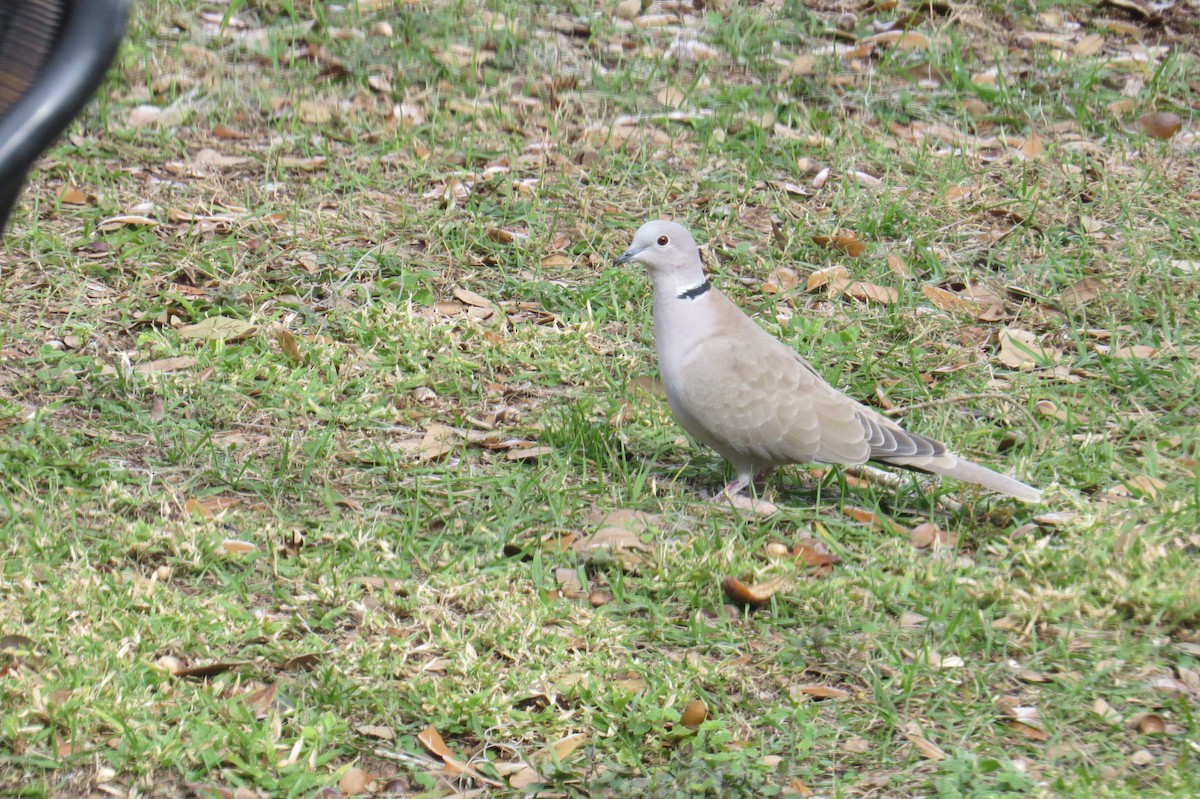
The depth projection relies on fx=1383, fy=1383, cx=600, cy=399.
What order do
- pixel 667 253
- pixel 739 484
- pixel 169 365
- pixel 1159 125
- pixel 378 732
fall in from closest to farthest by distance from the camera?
pixel 378 732, pixel 739 484, pixel 667 253, pixel 169 365, pixel 1159 125

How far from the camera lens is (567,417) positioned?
448 cm

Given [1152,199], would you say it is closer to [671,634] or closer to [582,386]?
[582,386]

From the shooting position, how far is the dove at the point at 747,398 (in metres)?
4.00

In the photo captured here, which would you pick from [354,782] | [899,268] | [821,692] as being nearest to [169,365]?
[354,782]

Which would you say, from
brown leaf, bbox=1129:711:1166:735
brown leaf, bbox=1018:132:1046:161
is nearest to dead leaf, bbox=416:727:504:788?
brown leaf, bbox=1129:711:1166:735

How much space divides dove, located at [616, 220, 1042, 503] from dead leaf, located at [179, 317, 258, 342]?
1442 millimetres

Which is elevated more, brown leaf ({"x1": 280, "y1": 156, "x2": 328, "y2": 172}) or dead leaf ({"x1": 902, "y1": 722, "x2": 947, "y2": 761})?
brown leaf ({"x1": 280, "y1": 156, "x2": 328, "y2": 172})

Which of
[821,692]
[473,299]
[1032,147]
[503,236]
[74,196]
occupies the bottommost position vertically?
[821,692]

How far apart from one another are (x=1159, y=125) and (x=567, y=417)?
364 centimetres

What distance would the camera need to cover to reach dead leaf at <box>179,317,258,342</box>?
490 centimetres

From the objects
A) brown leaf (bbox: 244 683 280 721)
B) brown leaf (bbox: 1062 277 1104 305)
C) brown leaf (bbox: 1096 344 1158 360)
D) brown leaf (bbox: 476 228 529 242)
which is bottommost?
brown leaf (bbox: 244 683 280 721)

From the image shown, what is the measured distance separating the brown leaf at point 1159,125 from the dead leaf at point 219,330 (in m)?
4.23

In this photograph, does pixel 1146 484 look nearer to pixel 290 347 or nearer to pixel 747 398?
pixel 747 398

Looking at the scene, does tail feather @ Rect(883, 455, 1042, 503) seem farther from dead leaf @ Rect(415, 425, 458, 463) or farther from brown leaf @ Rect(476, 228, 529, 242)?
brown leaf @ Rect(476, 228, 529, 242)
